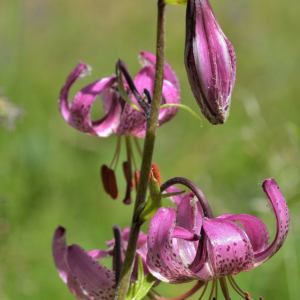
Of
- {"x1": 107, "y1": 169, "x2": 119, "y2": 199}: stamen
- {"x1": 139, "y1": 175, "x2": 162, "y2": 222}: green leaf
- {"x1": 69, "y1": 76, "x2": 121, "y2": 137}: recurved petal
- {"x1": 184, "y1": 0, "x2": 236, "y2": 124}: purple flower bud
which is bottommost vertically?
{"x1": 139, "y1": 175, "x2": 162, "y2": 222}: green leaf

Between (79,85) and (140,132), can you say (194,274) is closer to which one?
(140,132)

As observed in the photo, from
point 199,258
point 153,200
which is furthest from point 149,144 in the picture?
point 199,258

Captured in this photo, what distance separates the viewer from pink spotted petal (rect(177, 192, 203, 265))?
0.79 meters

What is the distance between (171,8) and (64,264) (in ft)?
14.4

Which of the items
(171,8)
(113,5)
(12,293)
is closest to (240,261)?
(12,293)

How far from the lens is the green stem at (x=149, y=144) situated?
0.79 metres

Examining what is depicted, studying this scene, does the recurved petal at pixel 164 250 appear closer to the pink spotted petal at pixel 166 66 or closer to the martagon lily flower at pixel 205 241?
the martagon lily flower at pixel 205 241

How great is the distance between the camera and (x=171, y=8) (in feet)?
15.9

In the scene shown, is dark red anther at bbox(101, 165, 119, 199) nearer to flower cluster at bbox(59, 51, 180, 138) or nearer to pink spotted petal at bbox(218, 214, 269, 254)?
flower cluster at bbox(59, 51, 180, 138)

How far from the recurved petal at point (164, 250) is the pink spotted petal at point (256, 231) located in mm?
109

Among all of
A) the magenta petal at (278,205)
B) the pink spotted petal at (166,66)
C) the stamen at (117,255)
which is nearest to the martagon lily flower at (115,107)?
the pink spotted petal at (166,66)

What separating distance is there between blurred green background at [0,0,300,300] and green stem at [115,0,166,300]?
3.3 inches

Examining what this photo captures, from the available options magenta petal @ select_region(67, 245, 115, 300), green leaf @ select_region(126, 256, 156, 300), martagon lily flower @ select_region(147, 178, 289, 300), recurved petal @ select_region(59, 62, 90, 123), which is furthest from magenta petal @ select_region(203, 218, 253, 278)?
recurved petal @ select_region(59, 62, 90, 123)

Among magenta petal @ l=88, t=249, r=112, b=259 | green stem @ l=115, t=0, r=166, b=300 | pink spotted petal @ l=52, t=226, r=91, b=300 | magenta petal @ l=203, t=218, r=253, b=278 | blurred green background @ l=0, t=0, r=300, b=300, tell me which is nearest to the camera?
magenta petal @ l=203, t=218, r=253, b=278
